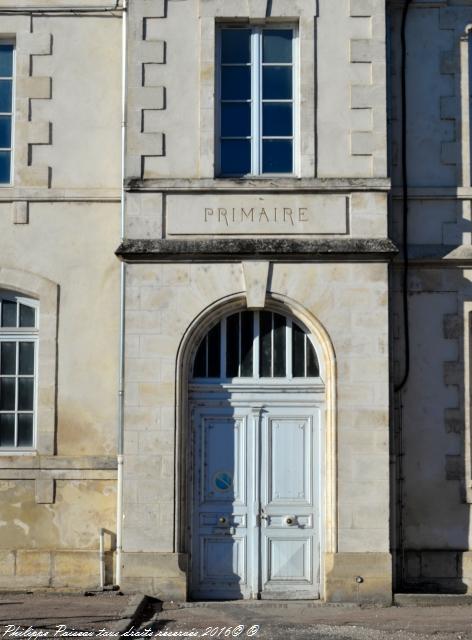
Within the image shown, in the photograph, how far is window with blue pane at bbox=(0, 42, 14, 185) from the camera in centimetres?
1314

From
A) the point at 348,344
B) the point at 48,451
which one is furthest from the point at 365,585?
the point at 48,451

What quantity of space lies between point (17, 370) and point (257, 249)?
3113 mm

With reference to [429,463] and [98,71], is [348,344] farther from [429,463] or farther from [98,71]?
[98,71]

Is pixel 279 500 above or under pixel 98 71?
under

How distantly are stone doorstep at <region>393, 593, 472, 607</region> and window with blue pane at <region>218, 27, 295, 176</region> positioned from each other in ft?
15.4

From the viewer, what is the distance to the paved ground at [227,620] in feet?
33.9

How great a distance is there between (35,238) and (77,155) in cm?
106

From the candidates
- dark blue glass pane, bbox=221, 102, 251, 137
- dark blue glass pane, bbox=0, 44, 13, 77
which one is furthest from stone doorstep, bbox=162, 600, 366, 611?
dark blue glass pane, bbox=0, 44, 13, 77

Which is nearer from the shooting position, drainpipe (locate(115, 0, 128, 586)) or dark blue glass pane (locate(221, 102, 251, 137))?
drainpipe (locate(115, 0, 128, 586))

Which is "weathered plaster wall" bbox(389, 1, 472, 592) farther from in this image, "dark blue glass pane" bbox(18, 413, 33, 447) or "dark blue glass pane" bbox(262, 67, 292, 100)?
"dark blue glass pane" bbox(18, 413, 33, 447)

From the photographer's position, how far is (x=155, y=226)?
1227cm

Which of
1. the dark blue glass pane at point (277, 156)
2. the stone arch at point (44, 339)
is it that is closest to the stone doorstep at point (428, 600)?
the stone arch at point (44, 339)

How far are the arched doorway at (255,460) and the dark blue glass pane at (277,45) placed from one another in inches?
111

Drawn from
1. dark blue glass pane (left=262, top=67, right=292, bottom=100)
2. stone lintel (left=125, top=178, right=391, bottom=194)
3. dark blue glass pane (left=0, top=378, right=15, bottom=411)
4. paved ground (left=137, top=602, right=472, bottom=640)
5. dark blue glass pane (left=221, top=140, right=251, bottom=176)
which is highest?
dark blue glass pane (left=262, top=67, right=292, bottom=100)
